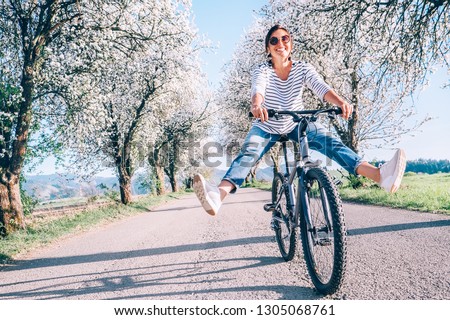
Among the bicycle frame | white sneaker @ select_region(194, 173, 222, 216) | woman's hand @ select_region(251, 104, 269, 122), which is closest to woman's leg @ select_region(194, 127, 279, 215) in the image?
white sneaker @ select_region(194, 173, 222, 216)

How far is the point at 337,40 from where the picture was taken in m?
8.97

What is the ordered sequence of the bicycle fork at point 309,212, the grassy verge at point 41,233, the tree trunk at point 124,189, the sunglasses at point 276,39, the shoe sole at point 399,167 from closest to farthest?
the bicycle fork at point 309,212 < the shoe sole at point 399,167 < the sunglasses at point 276,39 < the grassy verge at point 41,233 < the tree trunk at point 124,189

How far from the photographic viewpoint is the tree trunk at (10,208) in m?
8.01

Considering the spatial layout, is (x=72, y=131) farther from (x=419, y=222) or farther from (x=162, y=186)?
(x=162, y=186)

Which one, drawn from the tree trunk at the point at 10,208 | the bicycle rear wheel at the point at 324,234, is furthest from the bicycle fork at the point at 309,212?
the tree trunk at the point at 10,208

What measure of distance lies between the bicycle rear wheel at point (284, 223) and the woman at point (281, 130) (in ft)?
2.18

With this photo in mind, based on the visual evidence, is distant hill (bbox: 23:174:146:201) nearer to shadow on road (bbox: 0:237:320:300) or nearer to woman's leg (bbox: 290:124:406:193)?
shadow on road (bbox: 0:237:320:300)

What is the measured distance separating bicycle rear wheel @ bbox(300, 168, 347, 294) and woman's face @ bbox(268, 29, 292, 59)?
4.90 feet

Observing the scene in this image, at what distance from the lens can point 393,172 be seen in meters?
2.75

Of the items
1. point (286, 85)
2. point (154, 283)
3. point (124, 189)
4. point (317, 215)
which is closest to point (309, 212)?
point (317, 215)
